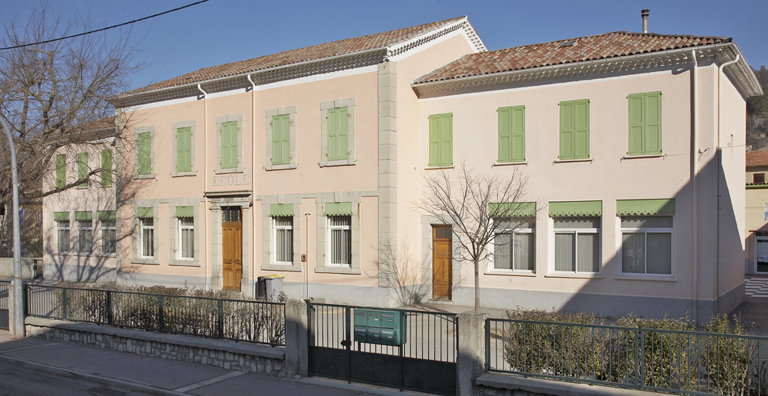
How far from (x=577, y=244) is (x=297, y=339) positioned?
973 centimetres

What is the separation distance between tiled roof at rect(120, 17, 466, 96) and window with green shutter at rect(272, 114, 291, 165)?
1.80 m

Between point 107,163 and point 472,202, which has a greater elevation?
point 107,163

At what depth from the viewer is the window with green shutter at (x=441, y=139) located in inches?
771

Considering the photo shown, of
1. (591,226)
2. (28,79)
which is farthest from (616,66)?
(28,79)

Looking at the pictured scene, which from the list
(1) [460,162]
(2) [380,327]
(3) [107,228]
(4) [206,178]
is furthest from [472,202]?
(3) [107,228]

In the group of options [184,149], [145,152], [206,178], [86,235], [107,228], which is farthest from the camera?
[86,235]

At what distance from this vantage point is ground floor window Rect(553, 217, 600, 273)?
1742cm

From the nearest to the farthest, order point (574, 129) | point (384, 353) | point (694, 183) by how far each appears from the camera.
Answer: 1. point (384, 353)
2. point (694, 183)
3. point (574, 129)

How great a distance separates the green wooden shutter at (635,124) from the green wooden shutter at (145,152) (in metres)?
18.0

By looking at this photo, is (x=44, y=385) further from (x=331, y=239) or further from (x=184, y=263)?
(x=184, y=263)

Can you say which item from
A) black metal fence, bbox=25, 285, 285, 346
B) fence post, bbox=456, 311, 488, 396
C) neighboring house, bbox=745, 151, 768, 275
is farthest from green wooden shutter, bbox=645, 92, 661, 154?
neighboring house, bbox=745, 151, 768, 275

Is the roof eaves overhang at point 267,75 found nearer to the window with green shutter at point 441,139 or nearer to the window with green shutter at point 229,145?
the window with green shutter at point 229,145

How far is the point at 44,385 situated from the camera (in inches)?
438

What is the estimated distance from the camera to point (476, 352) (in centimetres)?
896
